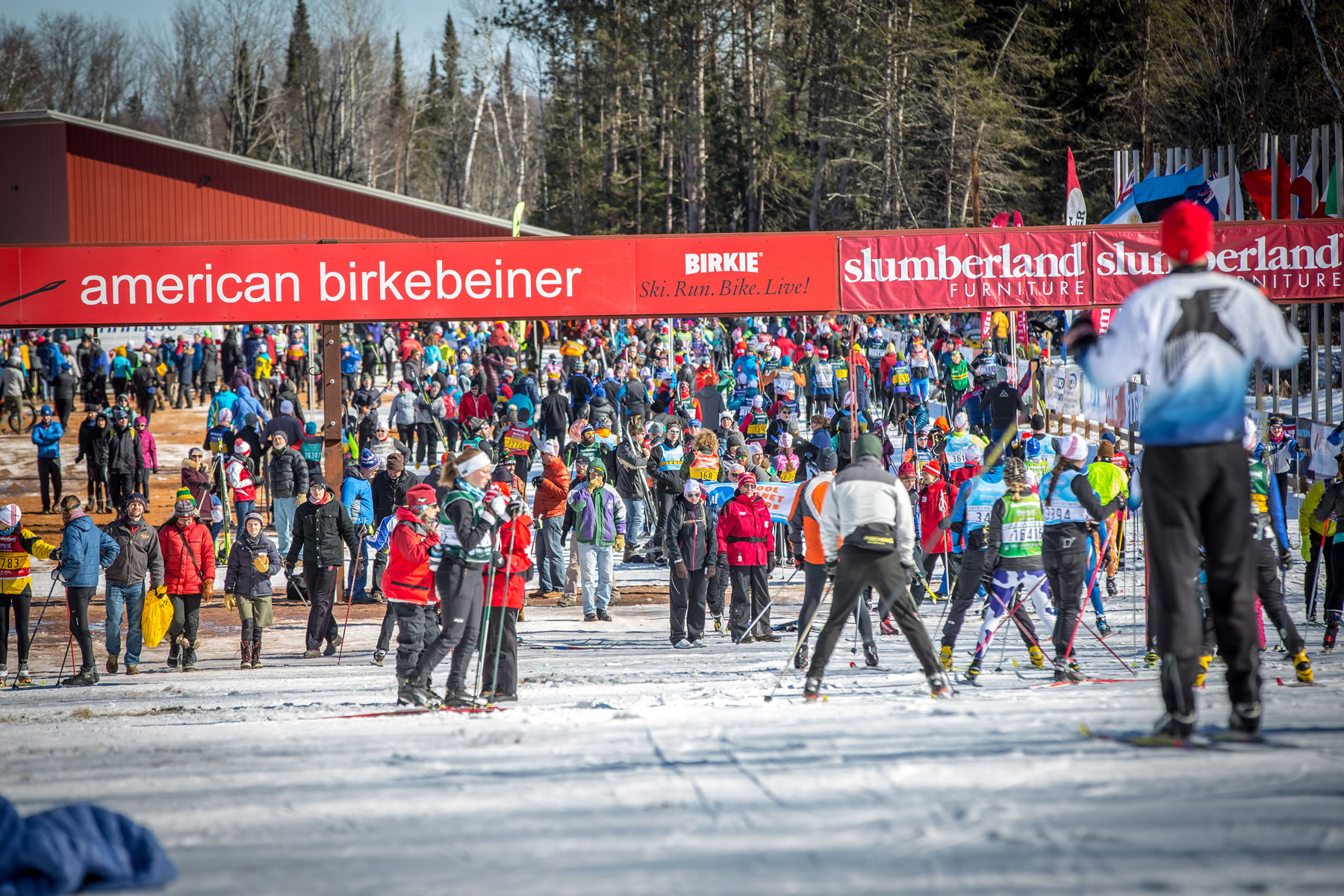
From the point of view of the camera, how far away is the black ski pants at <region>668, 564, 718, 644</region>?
35.7 ft

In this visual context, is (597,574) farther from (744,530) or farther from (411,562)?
(411,562)

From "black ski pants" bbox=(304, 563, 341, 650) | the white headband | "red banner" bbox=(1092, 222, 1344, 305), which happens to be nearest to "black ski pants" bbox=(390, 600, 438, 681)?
the white headband

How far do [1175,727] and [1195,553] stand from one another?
65cm

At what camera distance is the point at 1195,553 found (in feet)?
13.9

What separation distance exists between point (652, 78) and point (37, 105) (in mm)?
39743

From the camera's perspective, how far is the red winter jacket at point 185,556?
10539 mm

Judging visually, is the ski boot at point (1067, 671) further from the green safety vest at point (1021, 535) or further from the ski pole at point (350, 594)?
the ski pole at point (350, 594)

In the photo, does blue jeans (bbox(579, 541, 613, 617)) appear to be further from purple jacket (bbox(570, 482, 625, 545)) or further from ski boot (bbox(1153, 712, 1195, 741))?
ski boot (bbox(1153, 712, 1195, 741))

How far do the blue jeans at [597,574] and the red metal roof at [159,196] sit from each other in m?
19.5

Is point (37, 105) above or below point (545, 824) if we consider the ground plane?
above

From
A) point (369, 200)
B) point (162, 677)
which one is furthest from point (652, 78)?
point (162, 677)

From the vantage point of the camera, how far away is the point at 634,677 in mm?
8984

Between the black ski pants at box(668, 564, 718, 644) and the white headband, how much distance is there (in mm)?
3755

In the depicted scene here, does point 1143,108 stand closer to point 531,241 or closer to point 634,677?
point 531,241
